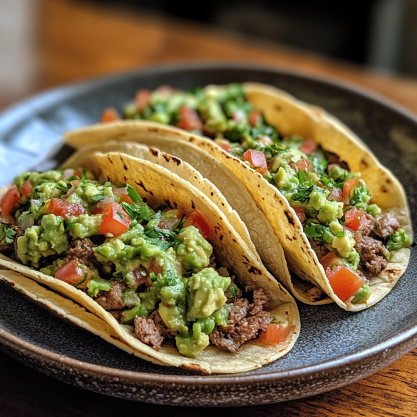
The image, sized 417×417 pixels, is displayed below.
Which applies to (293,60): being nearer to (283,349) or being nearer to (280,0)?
(280,0)

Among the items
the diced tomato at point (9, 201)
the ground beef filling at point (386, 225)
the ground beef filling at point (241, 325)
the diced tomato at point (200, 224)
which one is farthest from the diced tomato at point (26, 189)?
the ground beef filling at point (386, 225)

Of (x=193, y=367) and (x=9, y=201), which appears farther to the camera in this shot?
(x=9, y=201)

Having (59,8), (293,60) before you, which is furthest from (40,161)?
(59,8)

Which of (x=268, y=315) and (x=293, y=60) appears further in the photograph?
(x=293, y=60)

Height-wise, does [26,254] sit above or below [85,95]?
below

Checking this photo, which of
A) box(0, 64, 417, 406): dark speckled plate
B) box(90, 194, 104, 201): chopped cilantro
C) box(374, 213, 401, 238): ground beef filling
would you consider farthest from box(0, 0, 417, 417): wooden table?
box(90, 194, 104, 201): chopped cilantro

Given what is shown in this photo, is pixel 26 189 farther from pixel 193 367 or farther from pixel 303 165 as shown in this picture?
pixel 303 165

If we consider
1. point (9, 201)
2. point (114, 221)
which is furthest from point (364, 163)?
point (9, 201)
